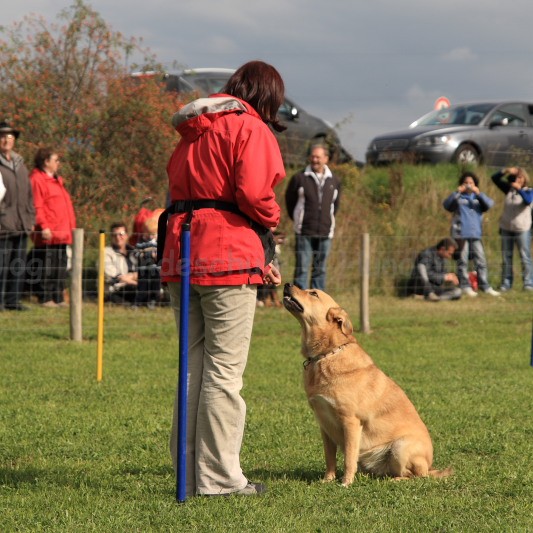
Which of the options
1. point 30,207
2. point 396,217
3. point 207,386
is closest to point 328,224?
point 30,207

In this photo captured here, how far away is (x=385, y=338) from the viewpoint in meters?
12.3

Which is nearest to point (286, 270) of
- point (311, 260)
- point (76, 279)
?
point (311, 260)

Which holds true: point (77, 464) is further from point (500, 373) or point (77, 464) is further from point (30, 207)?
point (30, 207)

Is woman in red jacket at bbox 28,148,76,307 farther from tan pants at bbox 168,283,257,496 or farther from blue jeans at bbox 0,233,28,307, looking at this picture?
tan pants at bbox 168,283,257,496

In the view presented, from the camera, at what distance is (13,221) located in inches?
458

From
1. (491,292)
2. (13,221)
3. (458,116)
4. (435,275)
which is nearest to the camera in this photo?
(13,221)

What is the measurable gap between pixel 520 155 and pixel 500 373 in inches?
451

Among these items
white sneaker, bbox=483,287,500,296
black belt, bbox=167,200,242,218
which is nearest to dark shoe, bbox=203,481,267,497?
black belt, bbox=167,200,242,218

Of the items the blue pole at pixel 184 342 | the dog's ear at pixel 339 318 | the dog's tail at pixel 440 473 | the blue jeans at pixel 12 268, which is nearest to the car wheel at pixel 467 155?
the blue jeans at pixel 12 268

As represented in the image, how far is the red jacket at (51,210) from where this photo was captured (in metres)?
12.4

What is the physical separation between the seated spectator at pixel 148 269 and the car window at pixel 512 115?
31.6 feet

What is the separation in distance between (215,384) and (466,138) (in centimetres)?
1562

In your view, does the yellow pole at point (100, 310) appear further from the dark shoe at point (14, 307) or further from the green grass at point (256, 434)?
the dark shoe at point (14, 307)

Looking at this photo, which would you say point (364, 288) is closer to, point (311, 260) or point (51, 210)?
point (311, 260)
